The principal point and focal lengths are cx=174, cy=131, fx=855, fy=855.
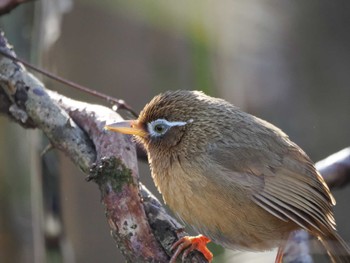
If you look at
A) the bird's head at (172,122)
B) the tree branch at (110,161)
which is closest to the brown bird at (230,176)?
the bird's head at (172,122)

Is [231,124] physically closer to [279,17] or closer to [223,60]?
[223,60]

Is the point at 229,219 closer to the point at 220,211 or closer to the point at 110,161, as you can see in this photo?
the point at 220,211

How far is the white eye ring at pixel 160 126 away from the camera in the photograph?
4.48 m

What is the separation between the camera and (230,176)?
4.13 meters

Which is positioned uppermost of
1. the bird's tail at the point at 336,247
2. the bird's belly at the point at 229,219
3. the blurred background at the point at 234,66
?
the blurred background at the point at 234,66

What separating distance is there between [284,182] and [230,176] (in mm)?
315

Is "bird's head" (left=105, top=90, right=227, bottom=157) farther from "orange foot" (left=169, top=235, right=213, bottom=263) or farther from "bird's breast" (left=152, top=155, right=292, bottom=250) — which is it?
"orange foot" (left=169, top=235, right=213, bottom=263)

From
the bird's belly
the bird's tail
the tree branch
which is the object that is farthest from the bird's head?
the bird's tail

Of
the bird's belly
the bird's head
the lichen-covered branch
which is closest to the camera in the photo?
the lichen-covered branch

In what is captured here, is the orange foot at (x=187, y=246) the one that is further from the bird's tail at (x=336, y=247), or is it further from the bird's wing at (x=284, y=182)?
the bird's tail at (x=336, y=247)

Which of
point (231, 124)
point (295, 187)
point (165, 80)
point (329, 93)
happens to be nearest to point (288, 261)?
point (295, 187)

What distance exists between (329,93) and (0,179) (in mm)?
4198

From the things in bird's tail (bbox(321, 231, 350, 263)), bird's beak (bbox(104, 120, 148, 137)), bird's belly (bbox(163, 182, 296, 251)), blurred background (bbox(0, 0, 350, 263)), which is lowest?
bird's tail (bbox(321, 231, 350, 263))

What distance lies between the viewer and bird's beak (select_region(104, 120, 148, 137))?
4.23m
